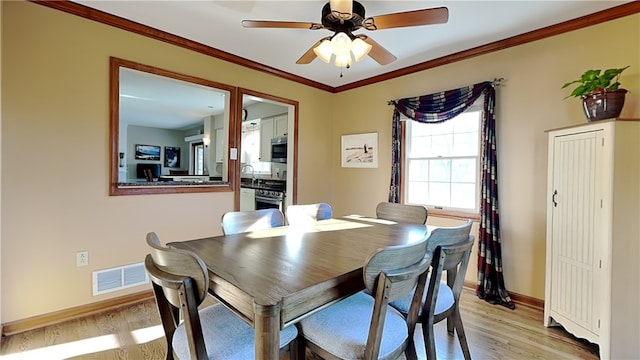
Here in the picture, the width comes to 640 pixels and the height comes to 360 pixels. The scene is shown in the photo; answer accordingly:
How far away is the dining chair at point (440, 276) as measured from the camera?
58.9 inches

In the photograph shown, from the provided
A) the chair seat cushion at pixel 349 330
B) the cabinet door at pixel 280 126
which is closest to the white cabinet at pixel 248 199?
the cabinet door at pixel 280 126

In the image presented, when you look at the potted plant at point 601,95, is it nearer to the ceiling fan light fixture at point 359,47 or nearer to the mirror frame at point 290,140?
the ceiling fan light fixture at point 359,47

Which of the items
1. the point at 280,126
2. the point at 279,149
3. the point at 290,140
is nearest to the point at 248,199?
the point at 279,149

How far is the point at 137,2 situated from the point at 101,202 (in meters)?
1.60

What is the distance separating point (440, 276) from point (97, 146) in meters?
2.71

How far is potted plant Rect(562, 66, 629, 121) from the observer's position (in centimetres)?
201

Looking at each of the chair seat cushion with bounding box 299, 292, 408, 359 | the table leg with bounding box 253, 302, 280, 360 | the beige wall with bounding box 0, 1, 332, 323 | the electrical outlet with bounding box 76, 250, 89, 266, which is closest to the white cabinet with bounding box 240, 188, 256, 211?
the beige wall with bounding box 0, 1, 332, 323

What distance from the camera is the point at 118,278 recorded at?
2.56 m

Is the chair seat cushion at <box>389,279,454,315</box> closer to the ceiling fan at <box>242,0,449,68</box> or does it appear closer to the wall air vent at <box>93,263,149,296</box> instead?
the ceiling fan at <box>242,0,449,68</box>

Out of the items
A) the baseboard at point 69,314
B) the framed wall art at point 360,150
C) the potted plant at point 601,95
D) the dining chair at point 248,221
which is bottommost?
the baseboard at point 69,314

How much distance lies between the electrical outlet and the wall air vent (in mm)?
113

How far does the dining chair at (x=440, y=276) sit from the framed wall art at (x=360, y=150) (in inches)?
92.2

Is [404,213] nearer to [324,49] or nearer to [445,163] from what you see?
[445,163]

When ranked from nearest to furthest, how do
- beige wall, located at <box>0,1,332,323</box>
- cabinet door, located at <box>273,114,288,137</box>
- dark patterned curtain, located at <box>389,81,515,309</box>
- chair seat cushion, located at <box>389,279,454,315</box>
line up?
chair seat cushion, located at <box>389,279,454,315</box> < beige wall, located at <box>0,1,332,323</box> < dark patterned curtain, located at <box>389,81,515,309</box> < cabinet door, located at <box>273,114,288,137</box>
